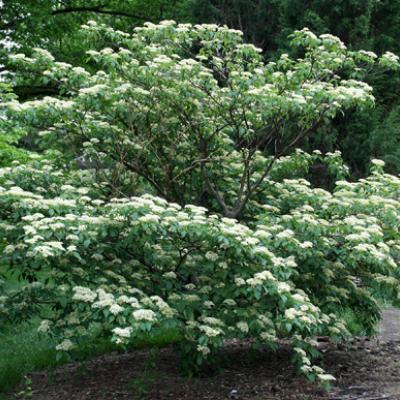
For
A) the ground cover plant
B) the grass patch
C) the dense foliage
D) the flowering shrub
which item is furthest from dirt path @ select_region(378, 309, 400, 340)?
the flowering shrub

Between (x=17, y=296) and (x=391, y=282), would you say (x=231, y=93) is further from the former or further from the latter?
(x=17, y=296)

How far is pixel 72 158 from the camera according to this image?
213 inches

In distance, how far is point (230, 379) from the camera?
5164 millimetres

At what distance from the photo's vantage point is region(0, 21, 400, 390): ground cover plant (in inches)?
Result: 152

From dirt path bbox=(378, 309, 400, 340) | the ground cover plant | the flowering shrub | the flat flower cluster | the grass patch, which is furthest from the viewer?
dirt path bbox=(378, 309, 400, 340)

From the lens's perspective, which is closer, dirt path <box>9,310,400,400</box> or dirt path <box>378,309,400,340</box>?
dirt path <box>9,310,400,400</box>

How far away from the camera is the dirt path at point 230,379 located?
4.82 m

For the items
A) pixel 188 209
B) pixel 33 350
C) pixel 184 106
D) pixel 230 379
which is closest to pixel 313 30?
pixel 184 106

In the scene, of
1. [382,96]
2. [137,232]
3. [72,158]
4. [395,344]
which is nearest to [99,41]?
[72,158]

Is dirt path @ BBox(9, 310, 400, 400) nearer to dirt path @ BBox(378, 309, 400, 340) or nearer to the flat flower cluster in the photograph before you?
the flat flower cluster

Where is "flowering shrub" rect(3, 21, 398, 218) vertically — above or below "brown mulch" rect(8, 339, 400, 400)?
above

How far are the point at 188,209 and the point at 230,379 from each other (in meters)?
1.72

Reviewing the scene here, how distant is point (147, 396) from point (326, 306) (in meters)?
1.63

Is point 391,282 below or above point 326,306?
above
